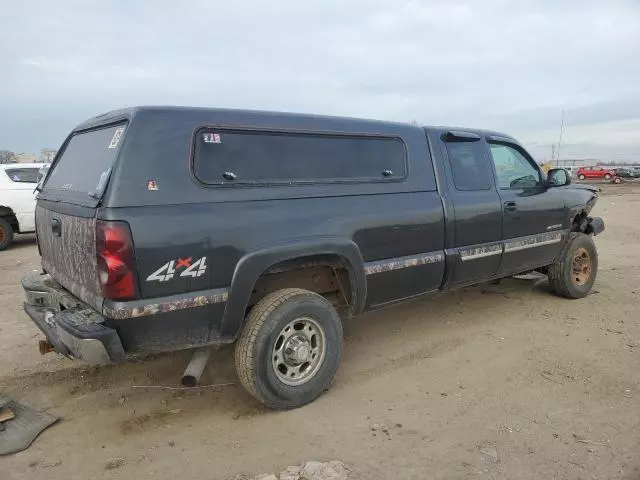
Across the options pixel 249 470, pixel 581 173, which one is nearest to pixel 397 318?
pixel 249 470

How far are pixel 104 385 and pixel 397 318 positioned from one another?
2.87 m

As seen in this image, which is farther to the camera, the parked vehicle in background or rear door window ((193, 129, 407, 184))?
the parked vehicle in background

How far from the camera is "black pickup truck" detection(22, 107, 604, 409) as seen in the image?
2754 mm

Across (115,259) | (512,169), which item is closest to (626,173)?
(512,169)

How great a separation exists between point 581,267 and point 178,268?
495 cm

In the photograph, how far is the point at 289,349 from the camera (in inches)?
130

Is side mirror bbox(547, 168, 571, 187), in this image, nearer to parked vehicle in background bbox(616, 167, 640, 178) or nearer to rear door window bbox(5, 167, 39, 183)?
rear door window bbox(5, 167, 39, 183)

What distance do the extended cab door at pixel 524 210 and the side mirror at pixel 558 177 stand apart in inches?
2.8

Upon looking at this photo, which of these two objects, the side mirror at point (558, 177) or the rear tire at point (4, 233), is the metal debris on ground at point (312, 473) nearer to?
the side mirror at point (558, 177)

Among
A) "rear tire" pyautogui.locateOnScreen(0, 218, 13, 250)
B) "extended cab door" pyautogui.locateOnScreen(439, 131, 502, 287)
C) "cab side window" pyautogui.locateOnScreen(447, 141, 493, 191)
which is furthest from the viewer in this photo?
"rear tire" pyautogui.locateOnScreen(0, 218, 13, 250)

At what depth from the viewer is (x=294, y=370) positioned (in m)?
3.36

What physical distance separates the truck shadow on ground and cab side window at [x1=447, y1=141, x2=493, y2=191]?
1430 millimetres

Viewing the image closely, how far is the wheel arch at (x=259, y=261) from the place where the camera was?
3016 millimetres

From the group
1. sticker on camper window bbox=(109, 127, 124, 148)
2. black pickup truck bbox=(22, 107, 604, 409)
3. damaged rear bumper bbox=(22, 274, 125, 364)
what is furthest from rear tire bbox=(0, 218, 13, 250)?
sticker on camper window bbox=(109, 127, 124, 148)
